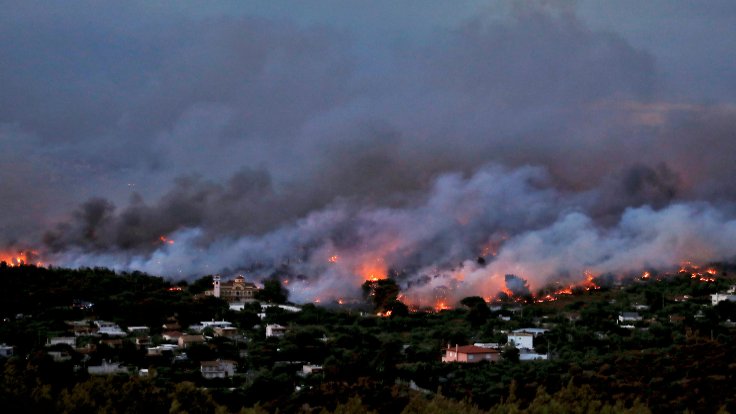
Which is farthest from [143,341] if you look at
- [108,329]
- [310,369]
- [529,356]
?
[529,356]

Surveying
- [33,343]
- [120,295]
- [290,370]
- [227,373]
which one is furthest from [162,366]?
[120,295]

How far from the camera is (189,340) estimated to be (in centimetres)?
2977

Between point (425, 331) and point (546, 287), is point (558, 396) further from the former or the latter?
point (546, 287)

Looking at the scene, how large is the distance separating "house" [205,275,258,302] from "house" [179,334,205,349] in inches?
460

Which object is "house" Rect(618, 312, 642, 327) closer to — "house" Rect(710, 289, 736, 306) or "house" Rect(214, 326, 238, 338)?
"house" Rect(710, 289, 736, 306)

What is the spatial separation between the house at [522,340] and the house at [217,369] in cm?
886

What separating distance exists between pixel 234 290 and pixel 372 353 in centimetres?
1895

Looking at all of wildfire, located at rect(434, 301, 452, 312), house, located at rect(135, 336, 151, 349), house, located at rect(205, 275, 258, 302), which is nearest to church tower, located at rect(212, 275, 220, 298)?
house, located at rect(205, 275, 258, 302)

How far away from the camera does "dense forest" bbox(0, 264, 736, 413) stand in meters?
14.7

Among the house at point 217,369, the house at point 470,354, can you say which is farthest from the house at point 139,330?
the house at point 470,354

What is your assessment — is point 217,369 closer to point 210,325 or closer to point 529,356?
point 529,356

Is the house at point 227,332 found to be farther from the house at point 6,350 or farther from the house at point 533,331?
the house at point 533,331

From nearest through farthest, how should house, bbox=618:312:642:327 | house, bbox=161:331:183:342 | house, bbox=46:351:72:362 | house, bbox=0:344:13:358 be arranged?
house, bbox=46:351:72:362, house, bbox=0:344:13:358, house, bbox=161:331:183:342, house, bbox=618:312:642:327

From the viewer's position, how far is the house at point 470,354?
26328 millimetres
